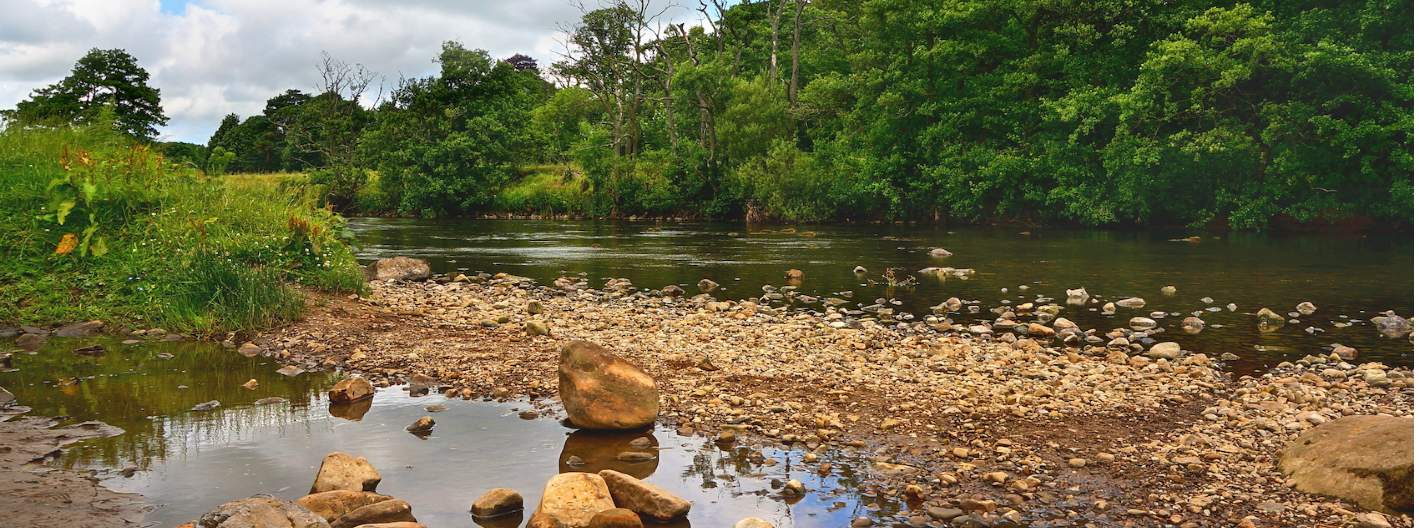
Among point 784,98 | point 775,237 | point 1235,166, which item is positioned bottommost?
point 775,237

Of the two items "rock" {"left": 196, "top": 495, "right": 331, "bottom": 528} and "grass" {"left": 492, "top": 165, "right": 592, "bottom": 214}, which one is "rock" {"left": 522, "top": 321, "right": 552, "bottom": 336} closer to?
"rock" {"left": 196, "top": 495, "right": 331, "bottom": 528}

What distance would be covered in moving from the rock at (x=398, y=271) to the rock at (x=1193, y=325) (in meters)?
13.9

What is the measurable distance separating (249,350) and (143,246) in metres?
3.46

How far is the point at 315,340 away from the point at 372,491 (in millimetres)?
5975

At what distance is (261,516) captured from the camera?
195 inches

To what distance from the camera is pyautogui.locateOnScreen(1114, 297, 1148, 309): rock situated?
1533 cm

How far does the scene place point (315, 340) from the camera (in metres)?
11.4

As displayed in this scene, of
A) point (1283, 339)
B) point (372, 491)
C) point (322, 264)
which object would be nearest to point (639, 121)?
point (322, 264)

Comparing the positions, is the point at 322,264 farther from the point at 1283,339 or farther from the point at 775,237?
the point at 775,237

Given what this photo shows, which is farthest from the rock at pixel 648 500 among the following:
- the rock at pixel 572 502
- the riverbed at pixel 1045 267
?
the riverbed at pixel 1045 267

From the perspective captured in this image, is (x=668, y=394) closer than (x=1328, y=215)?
Yes

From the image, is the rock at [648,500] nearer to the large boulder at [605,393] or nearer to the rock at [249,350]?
the large boulder at [605,393]

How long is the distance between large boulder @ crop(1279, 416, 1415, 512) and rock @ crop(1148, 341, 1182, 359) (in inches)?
175

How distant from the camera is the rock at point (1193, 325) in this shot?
12828mm
